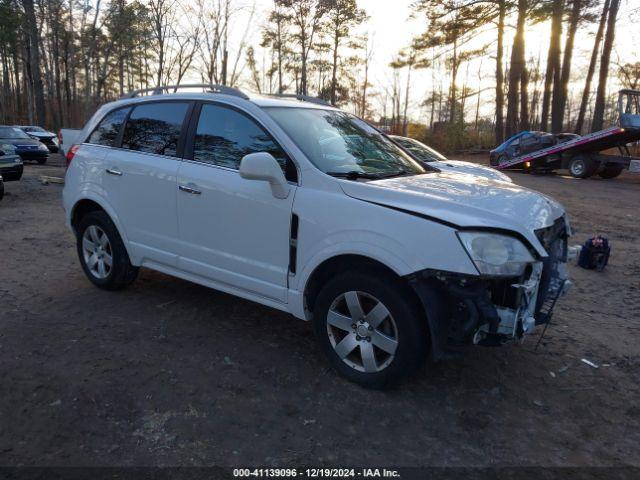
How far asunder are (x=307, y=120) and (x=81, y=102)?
60.0 meters

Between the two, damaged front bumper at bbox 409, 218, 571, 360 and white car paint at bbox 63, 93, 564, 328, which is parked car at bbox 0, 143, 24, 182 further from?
damaged front bumper at bbox 409, 218, 571, 360

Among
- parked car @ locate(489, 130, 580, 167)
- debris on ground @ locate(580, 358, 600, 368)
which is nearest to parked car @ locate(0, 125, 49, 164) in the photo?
parked car @ locate(489, 130, 580, 167)

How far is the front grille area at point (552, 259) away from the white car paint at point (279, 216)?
0.08 metres

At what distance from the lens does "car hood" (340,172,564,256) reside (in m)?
2.90

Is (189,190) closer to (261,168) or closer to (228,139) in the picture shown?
(228,139)

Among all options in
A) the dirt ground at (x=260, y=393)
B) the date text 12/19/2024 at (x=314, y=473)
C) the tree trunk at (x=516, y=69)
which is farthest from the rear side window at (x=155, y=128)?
the tree trunk at (x=516, y=69)

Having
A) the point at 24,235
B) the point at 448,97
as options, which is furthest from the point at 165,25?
the point at 24,235

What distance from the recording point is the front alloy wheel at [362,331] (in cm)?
309

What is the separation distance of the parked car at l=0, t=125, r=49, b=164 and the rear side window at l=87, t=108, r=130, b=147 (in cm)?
1670

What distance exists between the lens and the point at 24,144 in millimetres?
19047

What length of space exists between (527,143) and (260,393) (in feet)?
65.8

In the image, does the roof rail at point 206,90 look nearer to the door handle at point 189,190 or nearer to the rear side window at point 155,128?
the rear side window at point 155,128

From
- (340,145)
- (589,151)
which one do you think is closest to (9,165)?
(340,145)

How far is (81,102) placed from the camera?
55688 millimetres
